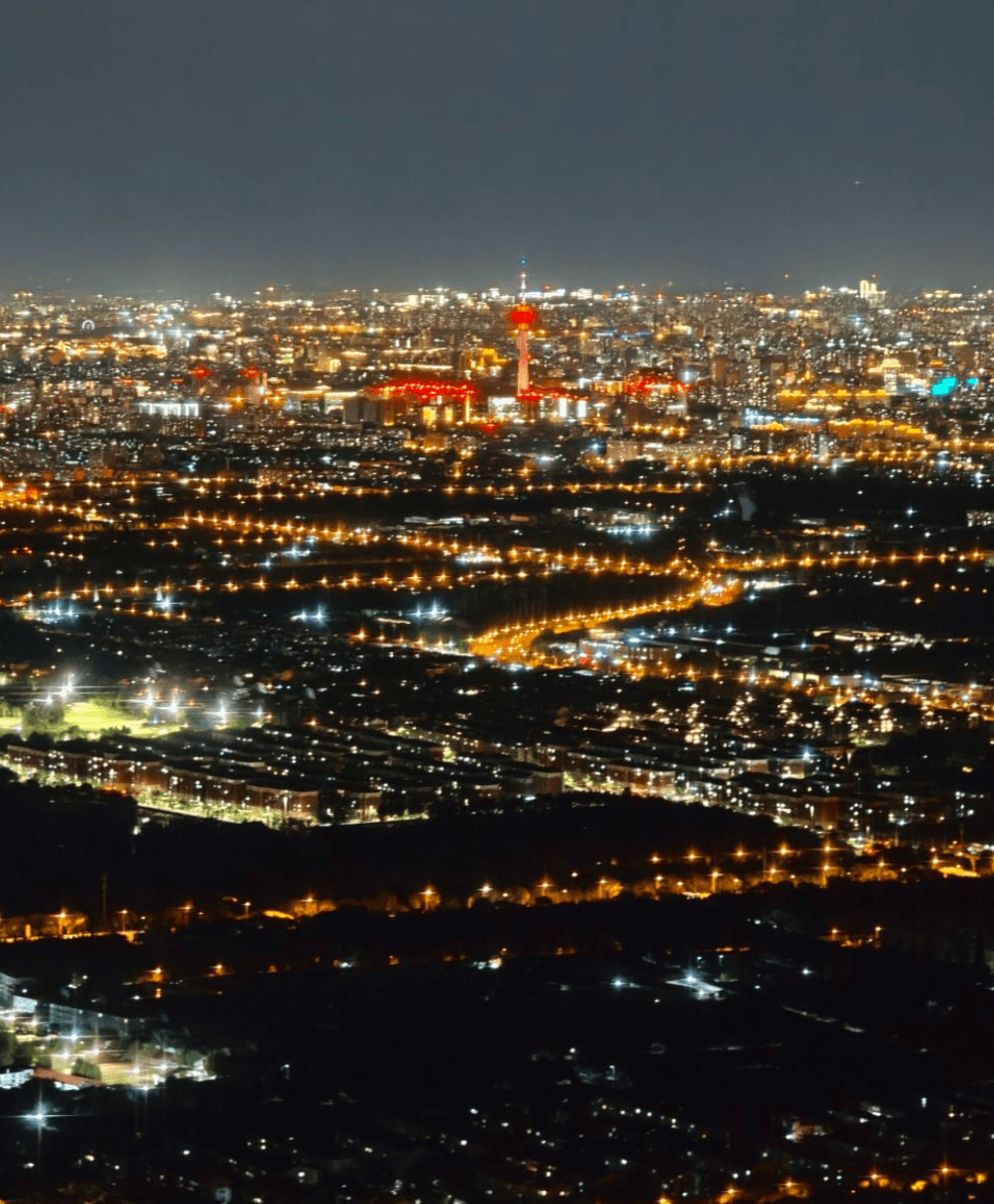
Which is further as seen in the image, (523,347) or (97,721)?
(523,347)

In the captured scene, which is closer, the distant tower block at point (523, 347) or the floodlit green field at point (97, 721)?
the floodlit green field at point (97, 721)

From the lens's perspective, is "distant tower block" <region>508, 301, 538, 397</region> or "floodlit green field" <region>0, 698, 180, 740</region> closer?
"floodlit green field" <region>0, 698, 180, 740</region>

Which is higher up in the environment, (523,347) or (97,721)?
(523,347)

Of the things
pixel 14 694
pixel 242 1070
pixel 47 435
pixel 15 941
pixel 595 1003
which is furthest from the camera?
pixel 47 435

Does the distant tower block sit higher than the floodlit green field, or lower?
higher

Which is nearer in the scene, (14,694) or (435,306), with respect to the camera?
(14,694)

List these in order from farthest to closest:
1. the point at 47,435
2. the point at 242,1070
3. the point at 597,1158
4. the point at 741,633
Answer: the point at 47,435
the point at 741,633
the point at 242,1070
the point at 597,1158

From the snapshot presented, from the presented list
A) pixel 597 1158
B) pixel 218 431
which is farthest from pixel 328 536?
pixel 597 1158

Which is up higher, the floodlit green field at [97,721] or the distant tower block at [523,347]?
the distant tower block at [523,347]

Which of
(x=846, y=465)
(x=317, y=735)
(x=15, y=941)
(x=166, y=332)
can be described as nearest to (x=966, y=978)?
(x=15, y=941)

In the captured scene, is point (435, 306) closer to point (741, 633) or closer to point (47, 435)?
point (47, 435)
